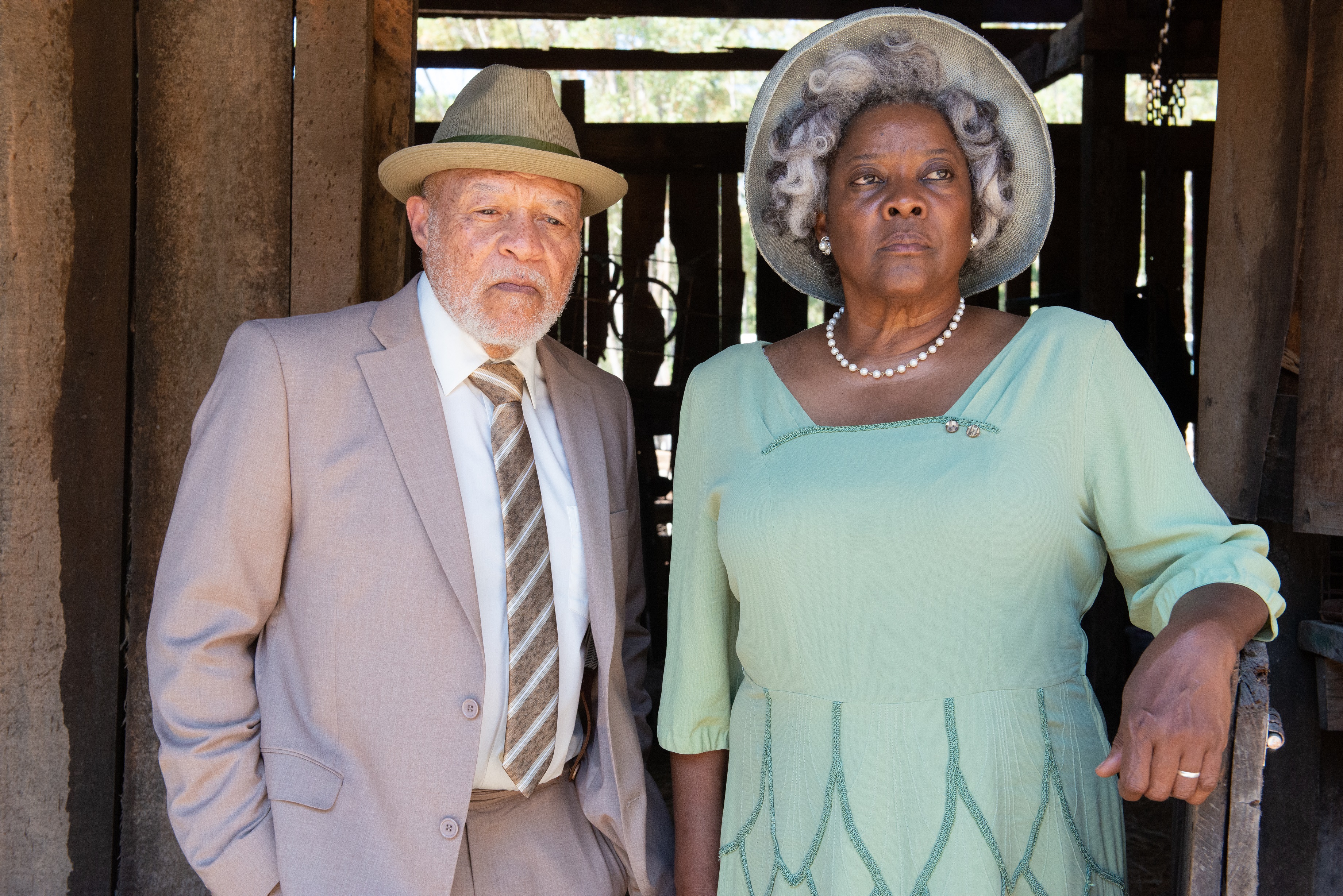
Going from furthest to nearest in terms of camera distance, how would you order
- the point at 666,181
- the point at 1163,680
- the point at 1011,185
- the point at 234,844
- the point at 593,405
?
the point at 666,181 → the point at 593,405 → the point at 1011,185 → the point at 234,844 → the point at 1163,680

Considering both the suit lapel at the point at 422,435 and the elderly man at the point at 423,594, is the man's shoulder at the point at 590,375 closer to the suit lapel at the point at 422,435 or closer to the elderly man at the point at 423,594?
the elderly man at the point at 423,594

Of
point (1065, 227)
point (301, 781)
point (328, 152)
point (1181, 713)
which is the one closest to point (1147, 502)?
point (1181, 713)

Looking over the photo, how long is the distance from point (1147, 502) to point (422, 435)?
119 centimetres

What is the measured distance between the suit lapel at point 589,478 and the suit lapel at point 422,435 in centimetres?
23

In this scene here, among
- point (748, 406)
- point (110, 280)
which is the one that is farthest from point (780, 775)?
point (110, 280)

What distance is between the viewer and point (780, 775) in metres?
1.86

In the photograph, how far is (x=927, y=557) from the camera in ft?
5.75

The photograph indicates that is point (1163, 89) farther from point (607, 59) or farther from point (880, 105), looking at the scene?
point (880, 105)

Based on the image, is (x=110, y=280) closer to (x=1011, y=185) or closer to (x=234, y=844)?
(x=234, y=844)

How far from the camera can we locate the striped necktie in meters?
1.97

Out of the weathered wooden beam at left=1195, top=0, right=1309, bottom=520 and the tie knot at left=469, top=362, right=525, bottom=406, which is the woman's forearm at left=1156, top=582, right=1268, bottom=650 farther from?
the tie knot at left=469, top=362, right=525, bottom=406

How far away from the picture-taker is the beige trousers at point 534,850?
2.01m

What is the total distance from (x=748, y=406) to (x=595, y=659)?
563mm

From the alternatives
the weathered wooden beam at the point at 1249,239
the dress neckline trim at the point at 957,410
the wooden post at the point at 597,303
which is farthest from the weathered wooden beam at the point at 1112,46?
the dress neckline trim at the point at 957,410
